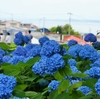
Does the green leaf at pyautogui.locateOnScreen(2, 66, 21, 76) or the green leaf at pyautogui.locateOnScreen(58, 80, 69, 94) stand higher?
the green leaf at pyautogui.locateOnScreen(58, 80, 69, 94)

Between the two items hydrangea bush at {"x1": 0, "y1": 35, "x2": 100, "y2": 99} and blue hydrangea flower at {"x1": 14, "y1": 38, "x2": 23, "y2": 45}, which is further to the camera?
blue hydrangea flower at {"x1": 14, "y1": 38, "x2": 23, "y2": 45}

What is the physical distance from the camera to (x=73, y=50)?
202cm

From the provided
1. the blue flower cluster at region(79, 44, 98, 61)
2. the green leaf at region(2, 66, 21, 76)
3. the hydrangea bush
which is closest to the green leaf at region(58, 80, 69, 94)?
the hydrangea bush

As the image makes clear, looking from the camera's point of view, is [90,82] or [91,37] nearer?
[90,82]

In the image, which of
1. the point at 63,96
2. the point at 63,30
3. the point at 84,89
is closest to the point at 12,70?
the point at 84,89

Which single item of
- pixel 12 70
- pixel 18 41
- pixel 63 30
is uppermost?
pixel 12 70

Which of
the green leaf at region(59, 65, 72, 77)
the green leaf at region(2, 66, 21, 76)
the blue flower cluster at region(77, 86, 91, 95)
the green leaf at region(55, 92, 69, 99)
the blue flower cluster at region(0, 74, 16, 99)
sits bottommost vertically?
the blue flower cluster at region(77, 86, 91, 95)

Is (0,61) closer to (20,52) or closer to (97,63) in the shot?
(20,52)

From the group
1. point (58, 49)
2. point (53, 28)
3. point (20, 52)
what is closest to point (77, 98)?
point (58, 49)

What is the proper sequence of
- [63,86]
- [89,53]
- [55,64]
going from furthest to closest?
1. [89,53]
2. [55,64]
3. [63,86]

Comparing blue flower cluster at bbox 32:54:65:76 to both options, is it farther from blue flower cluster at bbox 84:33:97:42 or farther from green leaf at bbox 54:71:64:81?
blue flower cluster at bbox 84:33:97:42

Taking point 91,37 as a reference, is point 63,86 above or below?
above

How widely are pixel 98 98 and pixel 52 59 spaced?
10.7 inches

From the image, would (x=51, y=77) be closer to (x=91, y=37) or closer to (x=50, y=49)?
(x=50, y=49)
